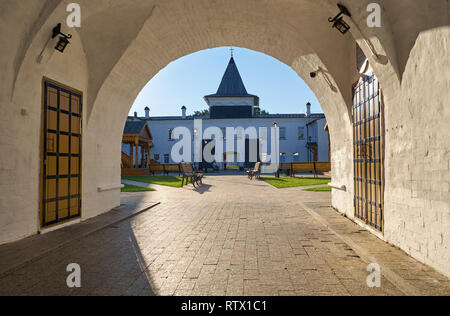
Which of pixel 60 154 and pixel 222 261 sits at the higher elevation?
pixel 60 154

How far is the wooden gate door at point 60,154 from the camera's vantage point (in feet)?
17.2

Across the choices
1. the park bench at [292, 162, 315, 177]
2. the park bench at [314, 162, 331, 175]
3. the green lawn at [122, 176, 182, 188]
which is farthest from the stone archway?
the park bench at [292, 162, 315, 177]

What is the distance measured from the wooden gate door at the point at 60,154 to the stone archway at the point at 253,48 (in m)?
0.22

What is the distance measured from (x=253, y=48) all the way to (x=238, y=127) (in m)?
28.7

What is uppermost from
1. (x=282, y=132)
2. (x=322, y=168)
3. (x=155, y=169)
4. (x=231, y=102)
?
(x=231, y=102)

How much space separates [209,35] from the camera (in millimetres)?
7195

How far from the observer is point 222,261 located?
3672 mm

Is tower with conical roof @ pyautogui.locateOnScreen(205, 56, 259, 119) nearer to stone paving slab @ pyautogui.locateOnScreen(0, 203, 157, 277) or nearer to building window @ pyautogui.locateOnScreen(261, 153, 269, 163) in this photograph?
building window @ pyautogui.locateOnScreen(261, 153, 269, 163)

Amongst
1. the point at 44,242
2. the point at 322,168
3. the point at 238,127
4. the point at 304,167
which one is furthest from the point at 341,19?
the point at 238,127

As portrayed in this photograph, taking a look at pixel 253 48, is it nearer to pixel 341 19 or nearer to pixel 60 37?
pixel 341 19

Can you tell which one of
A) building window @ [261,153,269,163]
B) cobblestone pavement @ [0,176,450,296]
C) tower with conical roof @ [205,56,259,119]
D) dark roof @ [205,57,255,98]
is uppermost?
dark roof @ [205,57,255,98]

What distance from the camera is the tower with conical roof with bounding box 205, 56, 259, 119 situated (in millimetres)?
37438

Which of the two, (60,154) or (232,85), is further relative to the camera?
(232,85)

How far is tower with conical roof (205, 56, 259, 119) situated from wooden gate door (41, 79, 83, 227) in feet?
104
